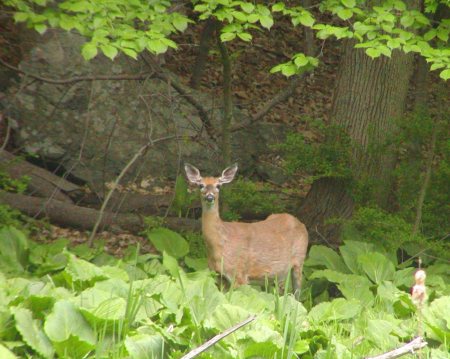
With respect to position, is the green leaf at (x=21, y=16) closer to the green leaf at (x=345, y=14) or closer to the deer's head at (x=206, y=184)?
the deer's head at (x=206, y=184)

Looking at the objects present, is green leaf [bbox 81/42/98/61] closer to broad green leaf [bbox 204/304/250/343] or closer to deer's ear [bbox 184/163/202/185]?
deer's ear [bbox 184/163/202/185]

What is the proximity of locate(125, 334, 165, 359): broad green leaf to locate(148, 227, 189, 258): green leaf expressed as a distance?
3790mm

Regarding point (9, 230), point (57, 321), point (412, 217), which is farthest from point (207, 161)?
point (57, 321)

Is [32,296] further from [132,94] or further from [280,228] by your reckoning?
[132,94]

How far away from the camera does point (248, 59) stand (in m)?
17.0

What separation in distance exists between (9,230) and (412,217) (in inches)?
173

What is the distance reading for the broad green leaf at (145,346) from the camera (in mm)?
4656

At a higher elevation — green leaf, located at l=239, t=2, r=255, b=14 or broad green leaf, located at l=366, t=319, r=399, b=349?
green leaf, located at l=239, t=2, r=255, b=14

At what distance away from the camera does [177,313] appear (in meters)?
5.60

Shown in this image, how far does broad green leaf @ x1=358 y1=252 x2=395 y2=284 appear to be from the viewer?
8.32 meters

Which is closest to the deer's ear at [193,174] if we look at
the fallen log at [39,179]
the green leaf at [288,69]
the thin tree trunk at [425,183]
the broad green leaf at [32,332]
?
the green leaf at [288,69]

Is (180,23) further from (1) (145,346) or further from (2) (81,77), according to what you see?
(1) (145,346)

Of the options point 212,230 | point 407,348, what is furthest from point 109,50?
point 407,348

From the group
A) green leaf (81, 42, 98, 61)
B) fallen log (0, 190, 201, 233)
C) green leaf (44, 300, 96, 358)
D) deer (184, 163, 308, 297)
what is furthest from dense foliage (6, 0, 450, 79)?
fallen log (0, 190, 201, 233)
